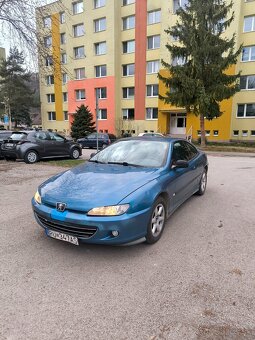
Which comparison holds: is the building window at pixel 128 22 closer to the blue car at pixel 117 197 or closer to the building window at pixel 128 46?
the building window at pixel 128 46

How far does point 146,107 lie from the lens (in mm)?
32656

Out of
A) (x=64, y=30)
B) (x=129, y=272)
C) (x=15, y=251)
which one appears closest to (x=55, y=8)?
(x=15, y=251)

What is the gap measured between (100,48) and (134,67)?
5.46 meters

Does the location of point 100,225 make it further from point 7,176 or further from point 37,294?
point 7,176

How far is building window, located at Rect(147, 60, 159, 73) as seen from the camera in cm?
3154

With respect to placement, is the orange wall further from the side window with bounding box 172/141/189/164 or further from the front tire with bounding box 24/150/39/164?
the side window with bounding box 172/141/189/164

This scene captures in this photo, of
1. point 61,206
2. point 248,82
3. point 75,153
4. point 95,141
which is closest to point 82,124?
point 95,141

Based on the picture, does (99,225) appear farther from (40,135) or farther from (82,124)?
(82,124)

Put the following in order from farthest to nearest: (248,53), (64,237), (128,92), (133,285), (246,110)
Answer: (128,92)
(246,110)
(248,53)
(64,237)
(133,285)

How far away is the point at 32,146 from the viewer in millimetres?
12312

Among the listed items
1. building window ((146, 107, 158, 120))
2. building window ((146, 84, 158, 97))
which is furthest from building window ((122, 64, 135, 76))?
building window ((146, 107, 158, 120))

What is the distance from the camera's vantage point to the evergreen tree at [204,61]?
2089 centimetres

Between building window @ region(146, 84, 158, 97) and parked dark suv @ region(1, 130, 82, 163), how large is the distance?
21.0m

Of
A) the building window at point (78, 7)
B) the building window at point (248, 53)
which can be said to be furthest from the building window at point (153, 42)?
the building window at point (78, 7)
